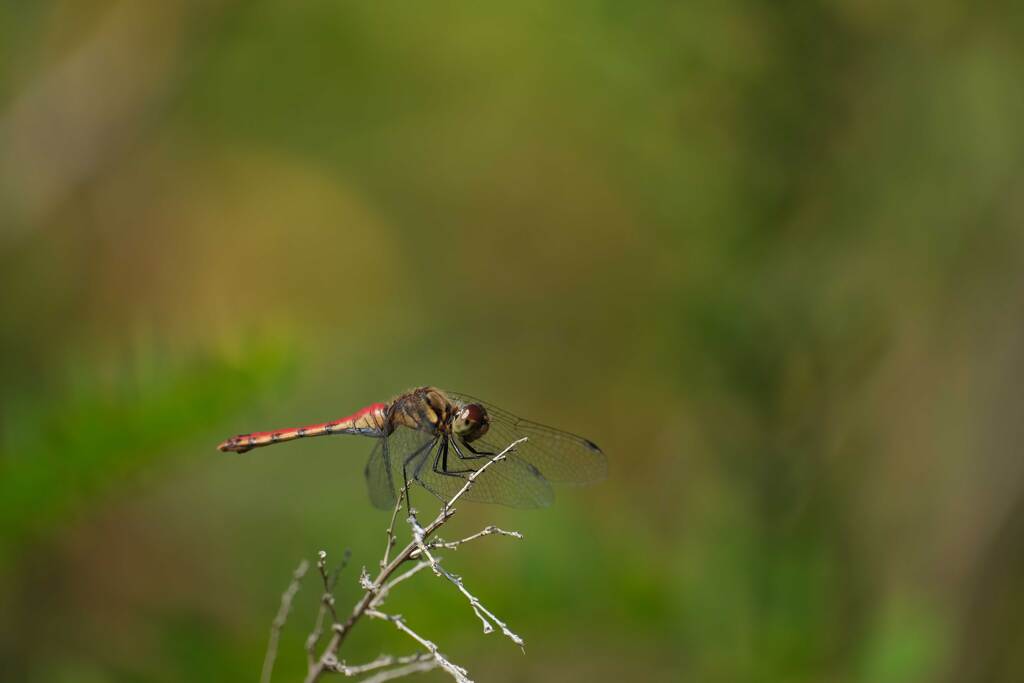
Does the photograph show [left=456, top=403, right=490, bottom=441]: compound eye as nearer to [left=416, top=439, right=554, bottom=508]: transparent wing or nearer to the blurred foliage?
[left=416, top=439, right=554, bottom=508]: transparent wing

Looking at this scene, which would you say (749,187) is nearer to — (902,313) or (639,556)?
(902,313)

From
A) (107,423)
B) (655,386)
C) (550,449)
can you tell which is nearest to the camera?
(107,423)

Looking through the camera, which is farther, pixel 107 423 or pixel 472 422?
pixel 472 422

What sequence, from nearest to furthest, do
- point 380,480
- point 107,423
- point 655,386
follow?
point 107,423
point 380,480
point 655,386

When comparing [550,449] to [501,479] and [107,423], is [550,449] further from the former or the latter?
[107,423]

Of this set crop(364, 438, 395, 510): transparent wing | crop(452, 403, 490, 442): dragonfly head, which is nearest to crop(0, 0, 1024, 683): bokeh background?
crop(364, 438, 395, 510): transparent wing

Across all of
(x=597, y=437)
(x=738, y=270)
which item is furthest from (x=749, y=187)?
(x=597, y=437)

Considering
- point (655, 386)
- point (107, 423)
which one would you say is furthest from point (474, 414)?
point (655, 386)
